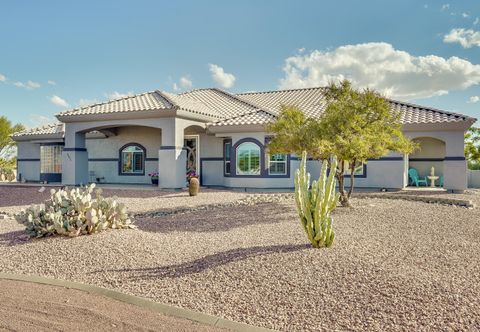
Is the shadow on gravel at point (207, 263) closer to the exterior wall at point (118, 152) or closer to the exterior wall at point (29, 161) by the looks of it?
the exterior wall at point (118, 152)

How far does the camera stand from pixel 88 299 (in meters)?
5.12

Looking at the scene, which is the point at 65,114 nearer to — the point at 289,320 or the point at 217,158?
the point at 217,158

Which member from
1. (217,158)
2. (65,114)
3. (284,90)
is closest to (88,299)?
(217,158)

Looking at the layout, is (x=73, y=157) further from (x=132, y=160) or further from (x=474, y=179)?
(x=474, y=179)

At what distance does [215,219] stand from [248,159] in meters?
9.12

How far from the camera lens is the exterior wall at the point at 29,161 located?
2792cm

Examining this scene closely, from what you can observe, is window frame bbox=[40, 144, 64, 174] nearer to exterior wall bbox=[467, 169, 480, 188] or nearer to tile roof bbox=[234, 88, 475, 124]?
tile roof bbox=[234, 88, 475, 124]

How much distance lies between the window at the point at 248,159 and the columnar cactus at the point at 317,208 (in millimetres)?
12461

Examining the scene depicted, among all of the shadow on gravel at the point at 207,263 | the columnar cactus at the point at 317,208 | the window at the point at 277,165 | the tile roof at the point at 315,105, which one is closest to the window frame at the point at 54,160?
the tile roof at the point at 315,105

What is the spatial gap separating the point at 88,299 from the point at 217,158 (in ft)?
56.0

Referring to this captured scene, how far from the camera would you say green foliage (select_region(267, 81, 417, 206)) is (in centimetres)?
1166

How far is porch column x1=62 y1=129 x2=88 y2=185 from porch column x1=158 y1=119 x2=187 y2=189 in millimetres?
6076

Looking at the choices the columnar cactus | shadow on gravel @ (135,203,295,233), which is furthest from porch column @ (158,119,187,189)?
the columnar cactus

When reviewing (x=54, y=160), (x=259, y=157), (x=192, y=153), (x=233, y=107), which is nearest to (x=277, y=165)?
(x=259, y=157)
